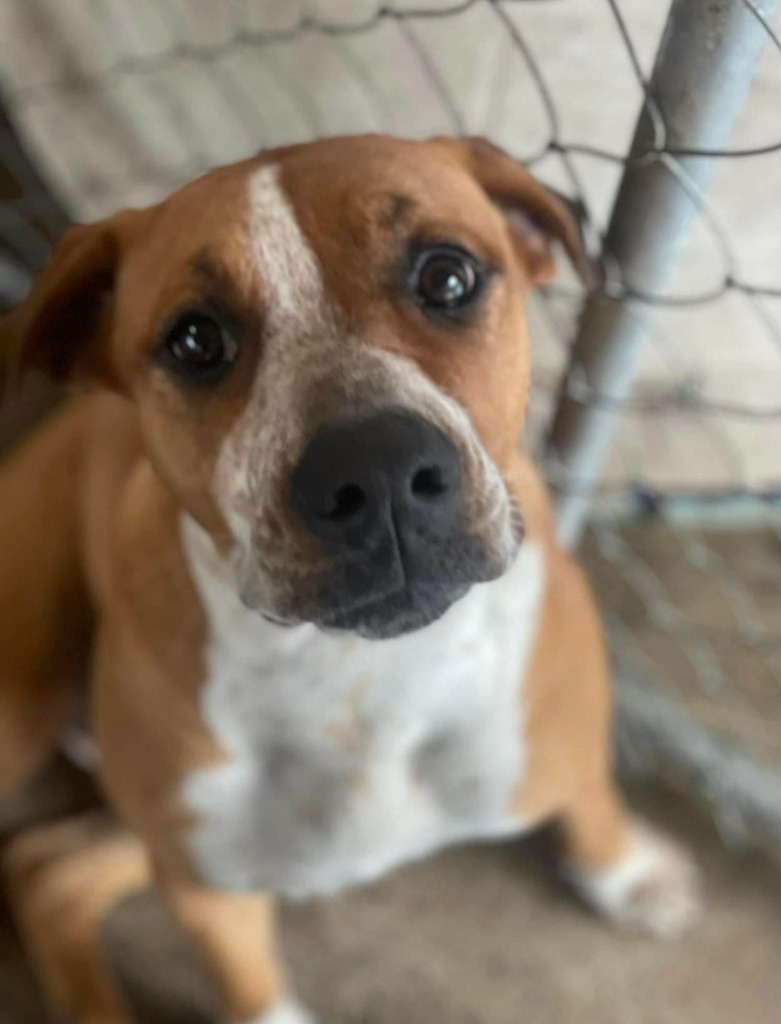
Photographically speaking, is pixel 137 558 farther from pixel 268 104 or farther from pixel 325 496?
pixel 268 104

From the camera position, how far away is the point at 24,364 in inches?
36.8

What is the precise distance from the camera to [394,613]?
749 millimetres

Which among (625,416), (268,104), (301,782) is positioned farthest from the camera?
(625,416)

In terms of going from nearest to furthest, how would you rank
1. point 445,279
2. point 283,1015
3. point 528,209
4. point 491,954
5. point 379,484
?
1. point 379,484
2. point 445,279
3. point 528,209
4. point 283,1015
5. point 491,954

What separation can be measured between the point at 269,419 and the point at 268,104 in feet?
2.80

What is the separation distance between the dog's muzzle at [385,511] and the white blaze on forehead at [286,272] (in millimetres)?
121

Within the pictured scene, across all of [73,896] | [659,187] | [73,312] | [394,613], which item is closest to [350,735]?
[394,613]

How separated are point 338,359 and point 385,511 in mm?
136

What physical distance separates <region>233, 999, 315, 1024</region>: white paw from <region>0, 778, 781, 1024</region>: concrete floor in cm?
7

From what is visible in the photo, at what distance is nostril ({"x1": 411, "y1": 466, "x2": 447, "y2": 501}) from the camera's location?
69 centimetres

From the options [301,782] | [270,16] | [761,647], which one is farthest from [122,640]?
[761,647]

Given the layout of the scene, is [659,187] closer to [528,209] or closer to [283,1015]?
[528,209]

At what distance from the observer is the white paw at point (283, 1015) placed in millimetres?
1344

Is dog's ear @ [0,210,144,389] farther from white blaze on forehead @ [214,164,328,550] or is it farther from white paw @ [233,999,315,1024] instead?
white paw @ [233,999,315,1024]
